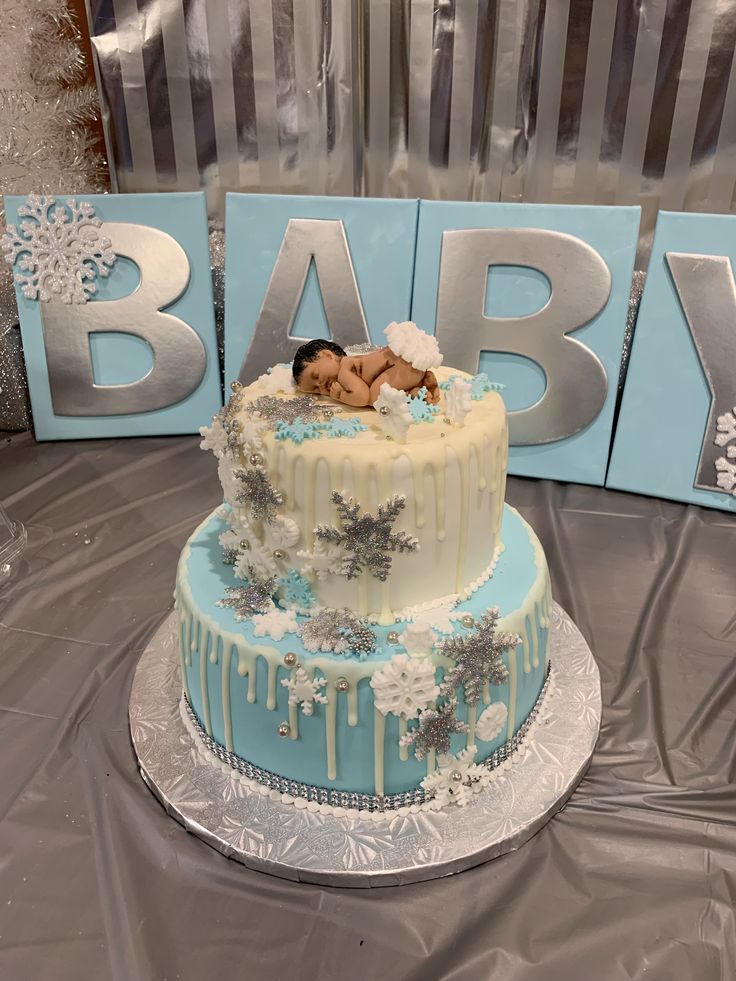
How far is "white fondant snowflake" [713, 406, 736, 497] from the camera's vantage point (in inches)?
114

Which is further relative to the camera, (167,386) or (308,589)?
(167,386)

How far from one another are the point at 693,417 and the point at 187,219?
91.9 inches

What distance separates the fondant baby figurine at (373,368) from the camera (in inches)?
63.7

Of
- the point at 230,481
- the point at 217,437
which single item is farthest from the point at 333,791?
the point at 217,437

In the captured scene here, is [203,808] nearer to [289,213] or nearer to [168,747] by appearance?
[168,747]

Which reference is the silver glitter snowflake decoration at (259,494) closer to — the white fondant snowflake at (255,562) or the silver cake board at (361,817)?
the white fondant snowflake at (255,562)

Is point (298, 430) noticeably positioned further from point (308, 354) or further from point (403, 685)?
point (403, 685)

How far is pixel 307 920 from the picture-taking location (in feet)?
5.11

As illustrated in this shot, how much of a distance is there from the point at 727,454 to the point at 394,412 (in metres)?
1.96

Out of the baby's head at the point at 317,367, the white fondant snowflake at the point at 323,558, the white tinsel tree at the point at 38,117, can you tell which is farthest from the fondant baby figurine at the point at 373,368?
the white tinsel tree at the point at 38,117

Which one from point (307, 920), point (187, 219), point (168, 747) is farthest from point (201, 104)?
point (307, 920)

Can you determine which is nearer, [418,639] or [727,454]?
[418,639]

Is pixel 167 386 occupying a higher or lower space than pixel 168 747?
higher

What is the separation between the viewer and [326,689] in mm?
1570
